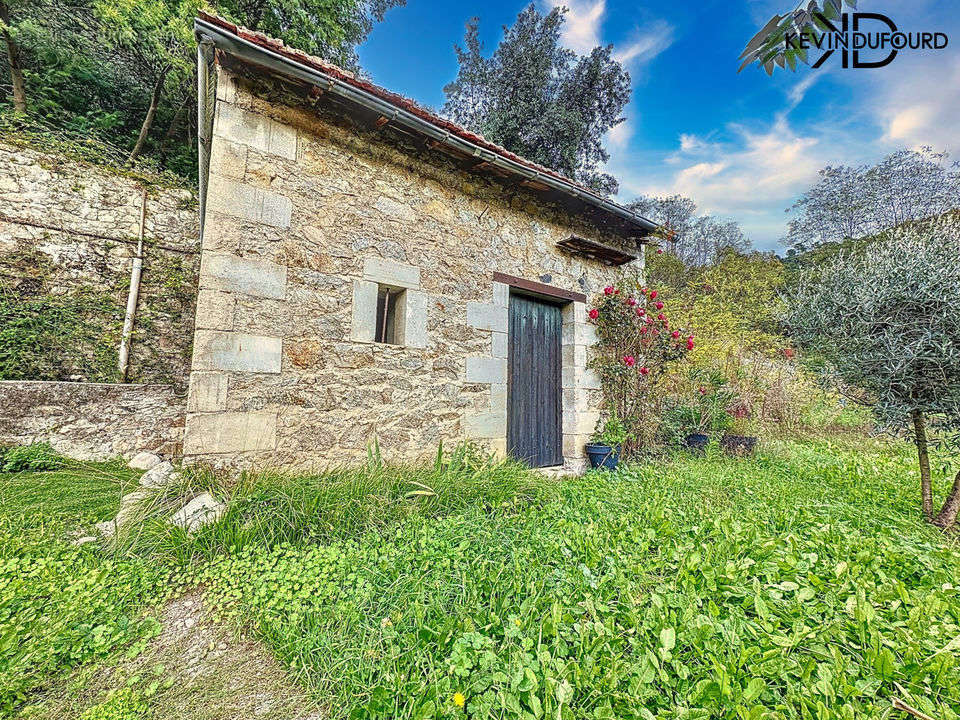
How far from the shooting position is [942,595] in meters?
1.74

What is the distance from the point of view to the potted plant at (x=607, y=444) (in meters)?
4.53

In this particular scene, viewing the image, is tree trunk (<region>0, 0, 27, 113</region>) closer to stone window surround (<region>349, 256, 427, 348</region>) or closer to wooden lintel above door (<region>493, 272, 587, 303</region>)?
stone window surround (<region>349, 256, 427, 348</region>)

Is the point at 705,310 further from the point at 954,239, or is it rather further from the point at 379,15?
the point at 379,15

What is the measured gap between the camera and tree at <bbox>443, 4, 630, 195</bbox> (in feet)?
37.6

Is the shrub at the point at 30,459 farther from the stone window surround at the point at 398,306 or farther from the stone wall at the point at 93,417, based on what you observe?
the stone window surround at the point at 398,306

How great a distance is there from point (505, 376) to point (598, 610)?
2631 mm

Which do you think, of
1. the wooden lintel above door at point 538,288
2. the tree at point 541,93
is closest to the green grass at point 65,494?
the wooden lintel above door at point 538,288

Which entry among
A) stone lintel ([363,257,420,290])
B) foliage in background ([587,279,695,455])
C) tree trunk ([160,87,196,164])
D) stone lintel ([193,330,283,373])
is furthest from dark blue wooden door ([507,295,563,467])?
tree trunk ([160,87,196,164])

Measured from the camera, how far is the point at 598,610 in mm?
1628

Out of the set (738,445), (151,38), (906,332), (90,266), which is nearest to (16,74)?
(151,38)

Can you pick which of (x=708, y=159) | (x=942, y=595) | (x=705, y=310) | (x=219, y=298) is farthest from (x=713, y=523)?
(x=708, y=159)

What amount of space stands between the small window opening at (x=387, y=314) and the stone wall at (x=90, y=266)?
11.6 feet

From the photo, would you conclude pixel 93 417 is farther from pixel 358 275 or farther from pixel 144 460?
pixel 358 275

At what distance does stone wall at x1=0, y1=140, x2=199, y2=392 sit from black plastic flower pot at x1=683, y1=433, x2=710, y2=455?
7115mm
